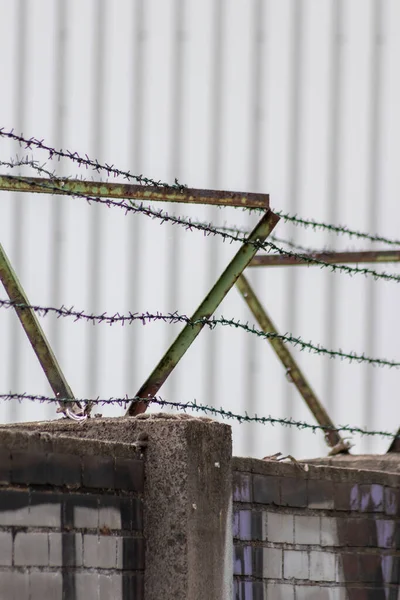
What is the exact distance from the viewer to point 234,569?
5.65m

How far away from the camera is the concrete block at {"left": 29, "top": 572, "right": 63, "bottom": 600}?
15.5ft

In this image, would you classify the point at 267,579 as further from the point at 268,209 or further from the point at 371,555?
the point at 268,209

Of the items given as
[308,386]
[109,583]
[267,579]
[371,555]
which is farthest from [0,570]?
[308,386]

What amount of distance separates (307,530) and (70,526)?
1.50 m

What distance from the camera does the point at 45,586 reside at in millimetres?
4773

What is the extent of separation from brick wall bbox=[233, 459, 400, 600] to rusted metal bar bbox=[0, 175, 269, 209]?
1.02 metres

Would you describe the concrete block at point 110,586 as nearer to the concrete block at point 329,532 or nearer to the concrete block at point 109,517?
the concrete block at point 109,517

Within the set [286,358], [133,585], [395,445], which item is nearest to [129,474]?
[133,585]

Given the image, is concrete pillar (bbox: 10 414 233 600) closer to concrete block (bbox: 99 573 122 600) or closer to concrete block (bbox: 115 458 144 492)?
concrete block (bbox: 115 458 144 492)

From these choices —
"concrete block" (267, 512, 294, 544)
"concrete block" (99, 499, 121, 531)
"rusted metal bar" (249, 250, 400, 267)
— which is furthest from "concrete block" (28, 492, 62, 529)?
"rusted metal bar" (249, 250, 400, 267)

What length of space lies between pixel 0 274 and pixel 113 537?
1034 millimetres

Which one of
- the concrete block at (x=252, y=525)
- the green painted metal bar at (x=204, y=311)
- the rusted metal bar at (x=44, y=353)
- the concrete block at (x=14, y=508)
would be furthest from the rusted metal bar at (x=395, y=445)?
the concrete block at (x=14, y=508)

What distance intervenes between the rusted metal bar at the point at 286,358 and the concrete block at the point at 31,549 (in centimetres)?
262

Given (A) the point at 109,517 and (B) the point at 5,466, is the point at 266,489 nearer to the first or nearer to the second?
(A) the point at 109,517
